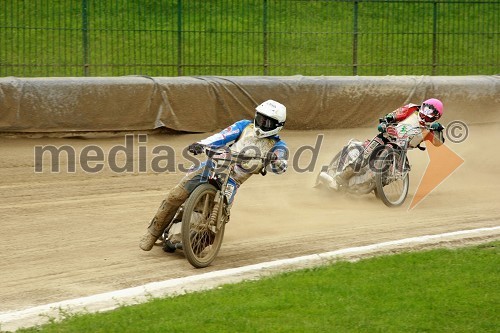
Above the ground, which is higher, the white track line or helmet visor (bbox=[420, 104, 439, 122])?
helmet visor (bbox=[420, 104, 439, 122])

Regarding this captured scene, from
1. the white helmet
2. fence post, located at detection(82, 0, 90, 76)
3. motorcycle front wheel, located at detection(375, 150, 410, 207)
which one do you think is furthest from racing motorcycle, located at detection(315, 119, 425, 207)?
fence post, located at detection(82, 0, 90, 76)

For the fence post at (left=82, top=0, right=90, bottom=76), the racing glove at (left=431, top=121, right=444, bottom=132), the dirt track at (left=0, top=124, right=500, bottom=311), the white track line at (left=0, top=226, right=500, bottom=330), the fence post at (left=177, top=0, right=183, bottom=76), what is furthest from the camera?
the fence post at (left=177, top=0, right=183, bottom=76)

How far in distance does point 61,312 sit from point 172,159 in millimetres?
8674

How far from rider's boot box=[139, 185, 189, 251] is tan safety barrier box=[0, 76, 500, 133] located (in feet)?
18.0

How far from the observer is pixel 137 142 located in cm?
1627

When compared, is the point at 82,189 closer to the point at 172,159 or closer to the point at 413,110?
the point at 172,159

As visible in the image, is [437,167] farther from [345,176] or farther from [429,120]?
[345,176]

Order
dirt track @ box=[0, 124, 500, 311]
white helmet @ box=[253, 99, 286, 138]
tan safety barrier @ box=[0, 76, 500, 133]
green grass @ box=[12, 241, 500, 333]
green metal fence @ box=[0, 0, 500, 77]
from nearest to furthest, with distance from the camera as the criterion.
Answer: green grass @ box=[12, 241, 500, 333] → dirt track @ box=[0, 124, 500, 311] → white helmet @ box=[253, 99, 286, 138] → tan safety barrier @ box=[0, 76, 500, 133] → green metal fence @ box=[0, 0, 500, 77]

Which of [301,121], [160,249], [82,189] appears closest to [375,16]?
[301,121]

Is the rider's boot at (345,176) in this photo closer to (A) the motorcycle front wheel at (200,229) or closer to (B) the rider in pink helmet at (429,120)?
(B) the rider in pink helmet at (429,120)

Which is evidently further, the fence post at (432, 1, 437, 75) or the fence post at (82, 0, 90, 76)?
the fence post at (432, 1, 437, 75)

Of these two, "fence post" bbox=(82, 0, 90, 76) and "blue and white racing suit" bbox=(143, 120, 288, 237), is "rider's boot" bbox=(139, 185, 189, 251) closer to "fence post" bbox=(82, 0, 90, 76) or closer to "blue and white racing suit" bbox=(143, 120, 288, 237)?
"blue and white racing suit" bbox=(143, 120, 288, 237)

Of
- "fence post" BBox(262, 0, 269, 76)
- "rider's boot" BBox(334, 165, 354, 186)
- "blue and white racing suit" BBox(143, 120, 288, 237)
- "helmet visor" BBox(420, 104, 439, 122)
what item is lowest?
"rider's boot" BBox(334, 165, 354, 186)

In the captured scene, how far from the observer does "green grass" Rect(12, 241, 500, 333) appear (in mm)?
7352
